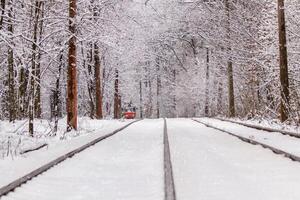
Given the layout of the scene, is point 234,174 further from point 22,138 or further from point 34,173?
point 22,138

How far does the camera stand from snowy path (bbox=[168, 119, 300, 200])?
5.30 m

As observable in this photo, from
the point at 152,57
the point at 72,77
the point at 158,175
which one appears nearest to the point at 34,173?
the point at 158,175

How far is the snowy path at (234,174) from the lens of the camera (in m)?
5.30

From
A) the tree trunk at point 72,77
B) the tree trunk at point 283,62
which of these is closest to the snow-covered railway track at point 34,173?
the tree trunk at point 72,77

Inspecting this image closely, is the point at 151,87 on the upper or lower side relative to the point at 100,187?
upper

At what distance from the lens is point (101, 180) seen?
6.43 meters

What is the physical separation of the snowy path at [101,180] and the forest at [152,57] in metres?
5.04

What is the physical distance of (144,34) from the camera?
5378 centimetres

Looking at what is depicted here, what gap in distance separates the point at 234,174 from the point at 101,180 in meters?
1.88

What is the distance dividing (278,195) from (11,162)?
16.9ft

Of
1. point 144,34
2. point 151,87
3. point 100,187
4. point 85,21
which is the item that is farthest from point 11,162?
point 151,87

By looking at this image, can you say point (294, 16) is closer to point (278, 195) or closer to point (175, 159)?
point (175, 159)

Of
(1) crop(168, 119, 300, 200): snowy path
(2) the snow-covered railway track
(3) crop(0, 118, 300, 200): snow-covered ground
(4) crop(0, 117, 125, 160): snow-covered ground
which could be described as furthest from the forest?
(1) crop(168, 119, 300, 200): snowy path

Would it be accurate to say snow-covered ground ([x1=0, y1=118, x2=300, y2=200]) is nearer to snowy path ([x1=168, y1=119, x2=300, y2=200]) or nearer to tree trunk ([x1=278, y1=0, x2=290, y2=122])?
snowy path ([x1=168, y1=119, x2=300, y2=200])
